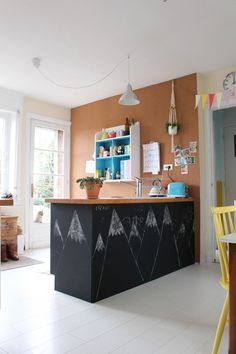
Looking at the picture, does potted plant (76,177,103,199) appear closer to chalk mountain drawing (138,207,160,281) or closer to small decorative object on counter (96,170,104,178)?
chalk mountain drawing (138,207,160,281)

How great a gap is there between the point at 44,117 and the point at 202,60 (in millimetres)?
2947

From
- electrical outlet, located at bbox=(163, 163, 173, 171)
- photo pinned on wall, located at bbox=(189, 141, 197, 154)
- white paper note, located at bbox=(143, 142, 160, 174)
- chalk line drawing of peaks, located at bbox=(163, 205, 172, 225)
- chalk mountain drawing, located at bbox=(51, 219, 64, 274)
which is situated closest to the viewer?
chalk mountain drawing, located at bbox=(51, 219, 64, 274)

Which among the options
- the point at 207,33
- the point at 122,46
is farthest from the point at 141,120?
the point at 207,33

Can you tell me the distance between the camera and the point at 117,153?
4.79m

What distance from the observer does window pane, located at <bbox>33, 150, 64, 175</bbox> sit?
210 inches

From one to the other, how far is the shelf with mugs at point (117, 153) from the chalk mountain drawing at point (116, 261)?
6.07ft

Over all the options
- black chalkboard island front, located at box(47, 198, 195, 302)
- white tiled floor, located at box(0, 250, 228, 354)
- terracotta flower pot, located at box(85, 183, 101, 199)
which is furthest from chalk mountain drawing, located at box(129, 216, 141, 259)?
terracotta flower pot, located at box(85, 183, 101, 199)

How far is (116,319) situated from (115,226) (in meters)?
0.81

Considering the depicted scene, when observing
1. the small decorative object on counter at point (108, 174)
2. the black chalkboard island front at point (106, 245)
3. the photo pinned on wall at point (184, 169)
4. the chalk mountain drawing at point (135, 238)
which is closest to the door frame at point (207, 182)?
the photo pinned on wall at point (184, 169)

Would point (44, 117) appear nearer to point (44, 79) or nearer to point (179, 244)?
point (44, 79)

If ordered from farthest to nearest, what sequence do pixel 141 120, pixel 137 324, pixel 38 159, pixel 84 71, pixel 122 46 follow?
1. pixel 38 159
2. pixel 141 120
3. pixel 84 71
4. pixel 122 46
5. pixel 137 324

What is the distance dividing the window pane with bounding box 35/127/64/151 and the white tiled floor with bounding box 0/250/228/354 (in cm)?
285

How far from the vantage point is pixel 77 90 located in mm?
4828

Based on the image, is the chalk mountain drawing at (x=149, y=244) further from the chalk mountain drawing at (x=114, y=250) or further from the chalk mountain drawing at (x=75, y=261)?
the chalk mountain drawing at (x=75, y=261)
